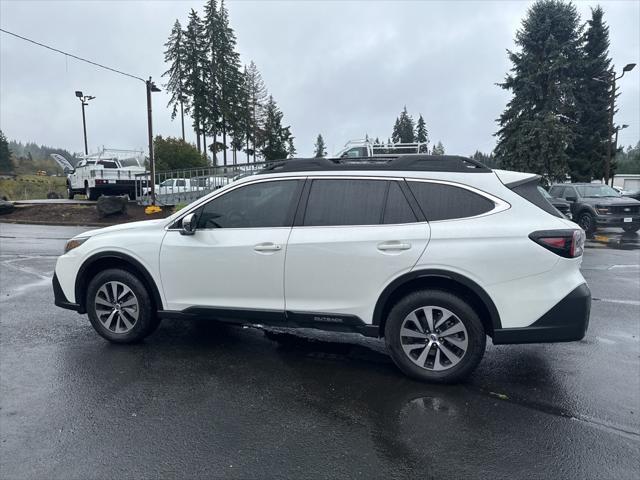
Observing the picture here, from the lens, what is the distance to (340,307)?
4004 millimetres

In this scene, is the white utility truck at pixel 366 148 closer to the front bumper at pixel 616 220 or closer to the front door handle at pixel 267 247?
the front bumper at pixel 616 220

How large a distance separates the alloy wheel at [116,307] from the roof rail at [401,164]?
1869mm

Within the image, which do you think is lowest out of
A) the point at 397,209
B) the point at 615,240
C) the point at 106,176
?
the point at 615,240

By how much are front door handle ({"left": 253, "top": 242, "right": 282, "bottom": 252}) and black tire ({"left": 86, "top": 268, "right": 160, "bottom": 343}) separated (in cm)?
132

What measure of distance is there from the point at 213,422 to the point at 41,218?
20.0 metres

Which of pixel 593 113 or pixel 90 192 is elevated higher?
pixel 593 113

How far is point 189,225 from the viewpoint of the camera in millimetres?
4379

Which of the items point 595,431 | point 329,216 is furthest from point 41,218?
point 595,431

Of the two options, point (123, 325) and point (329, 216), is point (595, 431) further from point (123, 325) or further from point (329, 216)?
point (123, 325)

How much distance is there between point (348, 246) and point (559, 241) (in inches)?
64.4

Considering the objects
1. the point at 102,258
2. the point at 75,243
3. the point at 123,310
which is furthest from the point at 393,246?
the point at 75,243

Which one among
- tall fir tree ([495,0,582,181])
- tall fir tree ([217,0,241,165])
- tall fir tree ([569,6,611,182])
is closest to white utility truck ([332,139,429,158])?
tall fir tree ([495,0,582,181])

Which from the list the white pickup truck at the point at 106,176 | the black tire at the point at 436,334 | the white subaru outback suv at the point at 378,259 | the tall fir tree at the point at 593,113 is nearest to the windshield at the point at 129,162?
the white pickup truck at the point at 106,176

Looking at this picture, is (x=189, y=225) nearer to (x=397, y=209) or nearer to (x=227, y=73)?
(x=397, y=209)
